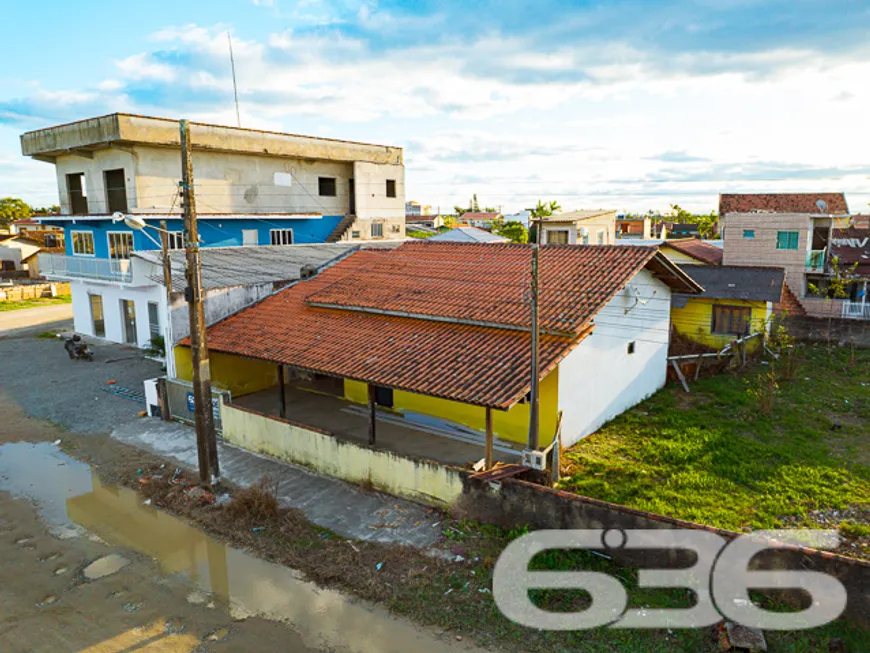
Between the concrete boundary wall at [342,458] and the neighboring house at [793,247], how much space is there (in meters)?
21.1

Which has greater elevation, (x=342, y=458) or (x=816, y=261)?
(x=816, y=261)

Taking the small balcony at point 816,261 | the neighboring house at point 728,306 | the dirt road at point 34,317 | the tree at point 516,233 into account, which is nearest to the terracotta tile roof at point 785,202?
the small balcony at point 816,261

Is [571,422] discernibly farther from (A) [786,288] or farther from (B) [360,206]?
(B) [360,206]

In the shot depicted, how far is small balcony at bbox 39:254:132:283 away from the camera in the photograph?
24.3 metres

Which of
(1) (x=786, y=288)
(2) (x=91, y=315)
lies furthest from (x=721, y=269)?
→ (2) (x=91, y=315)

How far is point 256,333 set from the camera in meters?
16.0

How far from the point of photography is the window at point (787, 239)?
87.4ft

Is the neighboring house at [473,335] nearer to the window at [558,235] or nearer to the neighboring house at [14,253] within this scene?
the window at [558,235]

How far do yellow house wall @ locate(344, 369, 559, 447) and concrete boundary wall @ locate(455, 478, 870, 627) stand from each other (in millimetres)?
2760

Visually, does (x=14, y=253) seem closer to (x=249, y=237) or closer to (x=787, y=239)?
(x=249, y=237)

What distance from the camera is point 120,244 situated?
86.0 feet

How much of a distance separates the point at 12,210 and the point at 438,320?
80.0 metres

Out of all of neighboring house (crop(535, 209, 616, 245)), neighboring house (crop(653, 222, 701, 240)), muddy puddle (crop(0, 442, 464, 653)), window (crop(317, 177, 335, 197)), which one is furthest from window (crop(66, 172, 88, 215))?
neighboring house (crop(653, 222, 701, 240))

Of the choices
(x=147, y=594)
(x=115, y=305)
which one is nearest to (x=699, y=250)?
(x=115, y=305)
